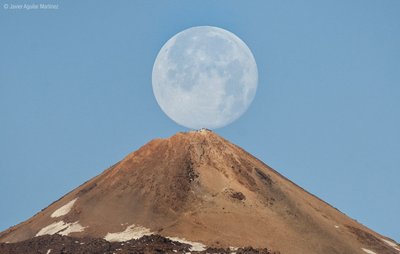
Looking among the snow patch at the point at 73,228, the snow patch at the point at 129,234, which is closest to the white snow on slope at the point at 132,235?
the snow patch at the point at 129,234

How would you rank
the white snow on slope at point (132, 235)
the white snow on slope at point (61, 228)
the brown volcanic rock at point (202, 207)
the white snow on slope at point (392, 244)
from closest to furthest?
the white snow on slope at point (132, 235), the brown volcanic rock at point (202, 207), the white snow on slope at point (61, 228), the white snow on slope at point (392, 244)

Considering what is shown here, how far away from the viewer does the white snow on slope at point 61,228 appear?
5206cm

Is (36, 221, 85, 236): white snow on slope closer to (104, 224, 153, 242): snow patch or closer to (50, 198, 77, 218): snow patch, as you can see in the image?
(50, 198, 77, 218): snow patch

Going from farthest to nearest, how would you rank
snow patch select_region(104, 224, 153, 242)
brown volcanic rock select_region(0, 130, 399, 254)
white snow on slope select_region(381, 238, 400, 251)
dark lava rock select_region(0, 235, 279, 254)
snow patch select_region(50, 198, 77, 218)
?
1. white snow on slope select_region(381, 238, 400, 251)
2. snow patch select_region(50, 198, 77, 218)
3. brown volcanic rock select_region(0, 130, 399, 254)
4. snow patch select_region(104, 224, 153, 242)
5. dark lava rock select_region(0, 235, 279, 254)

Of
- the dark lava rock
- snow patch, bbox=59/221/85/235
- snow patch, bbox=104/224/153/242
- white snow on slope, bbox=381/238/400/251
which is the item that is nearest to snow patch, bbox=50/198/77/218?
snow patch, bbox=59/221/85/235

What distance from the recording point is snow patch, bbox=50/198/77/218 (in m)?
56.8

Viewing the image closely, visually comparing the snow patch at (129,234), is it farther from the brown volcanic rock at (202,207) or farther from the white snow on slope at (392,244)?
the white snow on slope at (392,244)

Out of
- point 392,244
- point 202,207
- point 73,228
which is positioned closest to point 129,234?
point 73,228

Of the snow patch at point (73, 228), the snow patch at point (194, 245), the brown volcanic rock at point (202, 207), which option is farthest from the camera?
the snow patch at point (73, 228)

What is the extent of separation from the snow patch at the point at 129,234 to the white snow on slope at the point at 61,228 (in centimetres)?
363

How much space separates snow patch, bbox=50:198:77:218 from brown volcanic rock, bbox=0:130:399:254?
0.18 metres

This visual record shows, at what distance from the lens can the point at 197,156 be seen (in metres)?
59.4

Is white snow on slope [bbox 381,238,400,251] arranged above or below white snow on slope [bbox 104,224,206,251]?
above

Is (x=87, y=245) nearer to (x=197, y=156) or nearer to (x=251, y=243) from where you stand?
(x=251, y=243)
